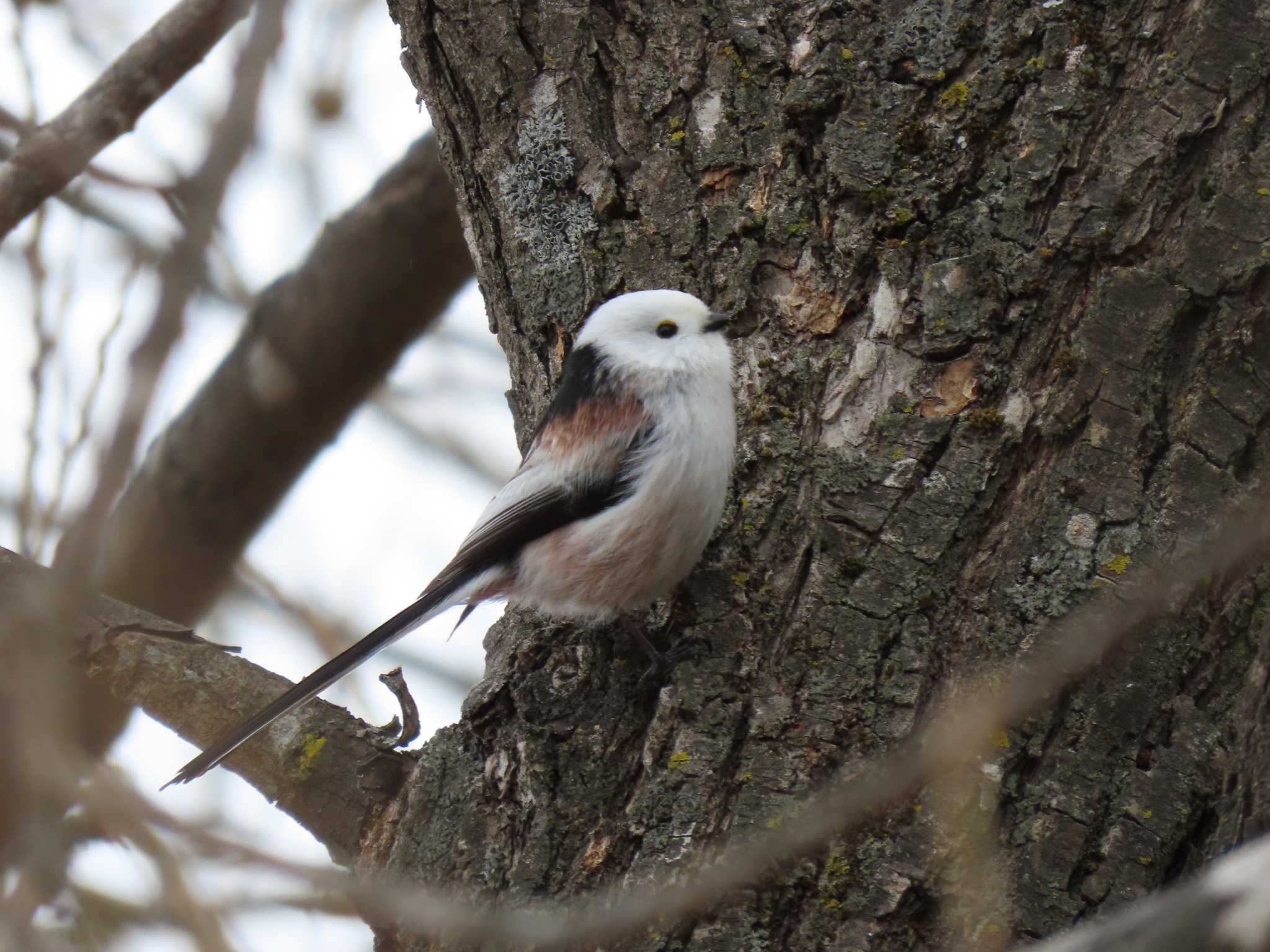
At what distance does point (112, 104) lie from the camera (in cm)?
266

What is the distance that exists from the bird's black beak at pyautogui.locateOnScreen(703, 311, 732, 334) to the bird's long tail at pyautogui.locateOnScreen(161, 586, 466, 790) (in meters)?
0.89

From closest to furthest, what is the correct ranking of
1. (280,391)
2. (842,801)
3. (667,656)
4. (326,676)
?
(842,801), (667,656), (326,676), (280,391)

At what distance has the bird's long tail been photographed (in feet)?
7.27

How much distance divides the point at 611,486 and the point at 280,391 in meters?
1.25

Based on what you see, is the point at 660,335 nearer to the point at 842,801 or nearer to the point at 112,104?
the point at 112,104

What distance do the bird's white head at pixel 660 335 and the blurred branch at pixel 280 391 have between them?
1037mm

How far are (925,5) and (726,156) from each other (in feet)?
1.56

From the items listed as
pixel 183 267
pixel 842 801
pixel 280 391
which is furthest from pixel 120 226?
pixel 842 801

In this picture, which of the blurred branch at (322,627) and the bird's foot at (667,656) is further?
the blurred branch at (322,627)

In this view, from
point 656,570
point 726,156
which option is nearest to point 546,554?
point 656,570

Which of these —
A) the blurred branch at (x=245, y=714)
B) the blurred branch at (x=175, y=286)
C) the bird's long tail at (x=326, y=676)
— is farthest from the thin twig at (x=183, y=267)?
the bird's long tail at (x=326, y=676)

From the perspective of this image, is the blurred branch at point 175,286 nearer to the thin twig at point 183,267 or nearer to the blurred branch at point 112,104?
the thin twig at point 183,267

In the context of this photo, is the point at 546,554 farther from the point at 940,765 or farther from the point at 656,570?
the point at 940,765

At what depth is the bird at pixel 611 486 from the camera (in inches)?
96.7
